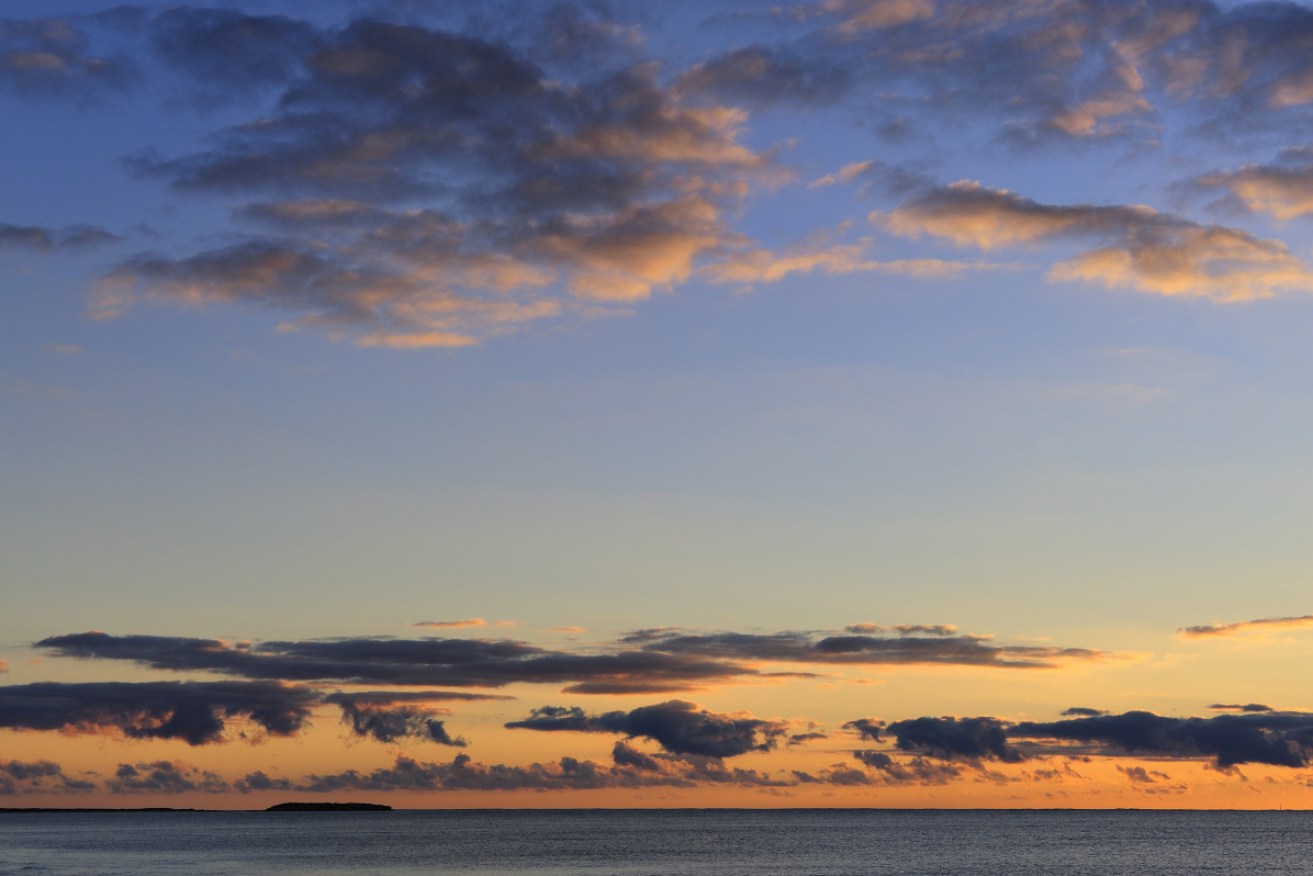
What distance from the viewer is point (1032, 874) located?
192 metres

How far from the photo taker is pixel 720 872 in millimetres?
193250

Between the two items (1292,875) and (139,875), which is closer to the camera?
(139,875)

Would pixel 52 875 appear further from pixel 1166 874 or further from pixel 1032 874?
pixel 1166 874

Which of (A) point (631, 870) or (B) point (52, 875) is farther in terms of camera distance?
(A) point (631, 870)

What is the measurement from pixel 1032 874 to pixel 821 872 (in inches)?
1163

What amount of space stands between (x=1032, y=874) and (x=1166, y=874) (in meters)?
20.5

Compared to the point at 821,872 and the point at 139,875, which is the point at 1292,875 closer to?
the point at 821,872

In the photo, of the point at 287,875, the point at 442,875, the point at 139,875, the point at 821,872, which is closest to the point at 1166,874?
the point at 821,872

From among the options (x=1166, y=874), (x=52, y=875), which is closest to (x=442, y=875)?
(x=52, y=875)

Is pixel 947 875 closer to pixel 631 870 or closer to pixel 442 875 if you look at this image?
pixel 631 870

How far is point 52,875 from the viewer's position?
181625 millimetres

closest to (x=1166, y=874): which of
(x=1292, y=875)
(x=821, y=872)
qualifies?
(x=1292, y=875)

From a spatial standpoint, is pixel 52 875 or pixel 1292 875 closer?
pixel 52 875

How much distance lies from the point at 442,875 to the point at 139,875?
129ft
